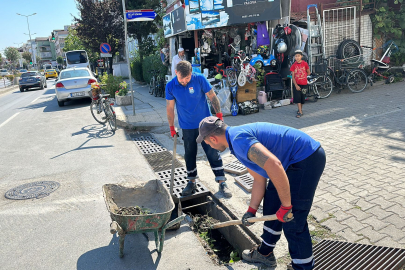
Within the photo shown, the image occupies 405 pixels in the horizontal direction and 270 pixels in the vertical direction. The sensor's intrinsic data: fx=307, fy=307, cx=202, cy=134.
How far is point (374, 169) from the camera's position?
4.89 metres

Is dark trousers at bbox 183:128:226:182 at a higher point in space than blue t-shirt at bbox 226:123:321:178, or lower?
lower

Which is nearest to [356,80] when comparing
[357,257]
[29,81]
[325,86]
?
[325,86]

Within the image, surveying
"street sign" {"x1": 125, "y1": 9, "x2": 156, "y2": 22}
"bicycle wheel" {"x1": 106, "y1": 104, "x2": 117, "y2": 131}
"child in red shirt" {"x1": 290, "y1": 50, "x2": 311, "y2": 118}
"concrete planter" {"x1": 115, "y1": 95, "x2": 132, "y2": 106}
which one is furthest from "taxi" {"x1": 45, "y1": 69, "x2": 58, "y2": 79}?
"child in red shirt" {"x1": 290, "y1": 50, "x2": 311, "y2": 118}

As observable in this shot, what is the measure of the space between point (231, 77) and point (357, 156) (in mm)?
5118

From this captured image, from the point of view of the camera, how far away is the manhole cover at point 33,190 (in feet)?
16.2

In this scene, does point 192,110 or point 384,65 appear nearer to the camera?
point 192,110

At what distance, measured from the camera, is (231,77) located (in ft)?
31.8

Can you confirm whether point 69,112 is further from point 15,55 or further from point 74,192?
point 15,55

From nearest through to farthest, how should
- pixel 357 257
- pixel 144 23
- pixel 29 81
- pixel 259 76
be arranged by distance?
1. pixel 357 257
2. pixel 259 76
3. pixel 144 23
4. pixel 29 81

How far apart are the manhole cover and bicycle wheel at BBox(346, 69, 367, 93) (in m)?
9.87

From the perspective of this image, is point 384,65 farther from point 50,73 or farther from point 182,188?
point 50,73

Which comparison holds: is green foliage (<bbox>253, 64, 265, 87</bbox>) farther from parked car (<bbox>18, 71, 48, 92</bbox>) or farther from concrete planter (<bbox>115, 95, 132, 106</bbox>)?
parked car (<bbox>18, 71, 48, 92</bbox>)

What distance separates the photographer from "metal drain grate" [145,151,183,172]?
5.97 m

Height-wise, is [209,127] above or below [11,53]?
below
